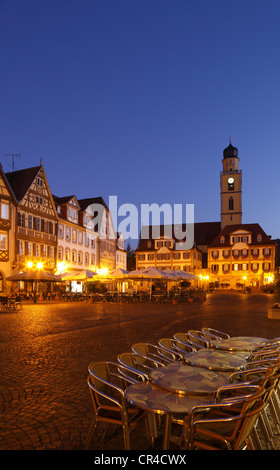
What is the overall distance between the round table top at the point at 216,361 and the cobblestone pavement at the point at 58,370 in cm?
127

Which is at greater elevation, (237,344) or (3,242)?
(3,242)

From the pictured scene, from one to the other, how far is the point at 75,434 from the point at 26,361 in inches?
174

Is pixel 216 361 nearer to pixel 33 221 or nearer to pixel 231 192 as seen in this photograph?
pixel 33 221

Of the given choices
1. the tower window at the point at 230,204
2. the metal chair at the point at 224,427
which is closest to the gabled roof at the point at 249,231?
the tower window at the point at 230,204

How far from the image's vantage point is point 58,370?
784 cm

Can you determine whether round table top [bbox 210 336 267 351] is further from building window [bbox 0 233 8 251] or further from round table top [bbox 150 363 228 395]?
building window [bbox 0 233 8 251]

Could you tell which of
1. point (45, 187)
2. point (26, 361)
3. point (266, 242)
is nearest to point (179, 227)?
point (266, 242)

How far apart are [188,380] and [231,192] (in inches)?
3094

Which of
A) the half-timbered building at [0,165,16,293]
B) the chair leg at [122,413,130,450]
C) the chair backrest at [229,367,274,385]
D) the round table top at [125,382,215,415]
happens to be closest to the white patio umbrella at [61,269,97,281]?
the half-timbered building at [0,165,16,293]

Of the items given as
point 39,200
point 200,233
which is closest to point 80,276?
point 39,200

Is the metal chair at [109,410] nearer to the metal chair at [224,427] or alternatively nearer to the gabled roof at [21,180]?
the metal chair at [224,427]

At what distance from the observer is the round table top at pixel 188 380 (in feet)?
13.3
